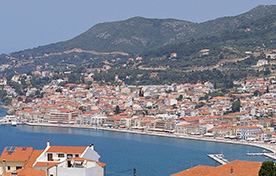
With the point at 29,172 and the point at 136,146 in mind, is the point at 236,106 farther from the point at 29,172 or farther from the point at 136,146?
the point at 29,172

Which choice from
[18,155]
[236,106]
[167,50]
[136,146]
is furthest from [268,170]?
[167,50]

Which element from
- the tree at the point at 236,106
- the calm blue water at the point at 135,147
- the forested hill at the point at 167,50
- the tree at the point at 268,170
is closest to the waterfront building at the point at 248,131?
the calm blue water at the point at 135,147

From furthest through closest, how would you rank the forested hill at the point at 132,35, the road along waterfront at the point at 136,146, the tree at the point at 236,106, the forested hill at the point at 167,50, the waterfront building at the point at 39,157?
the forested hill at the point at 132,35 < the forested hill at the point at 167,50 < the tree at the point at 236,106 < the road along waterfront at the point at 136,146 < the waterfront building at the point at 39,157

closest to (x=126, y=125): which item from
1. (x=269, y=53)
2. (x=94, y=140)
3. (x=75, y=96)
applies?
(x=94, y=140)

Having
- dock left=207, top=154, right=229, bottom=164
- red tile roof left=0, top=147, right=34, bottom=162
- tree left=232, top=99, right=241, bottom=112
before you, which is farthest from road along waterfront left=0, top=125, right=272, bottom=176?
red tile roof left=0, top=147, right=34, bottom=162

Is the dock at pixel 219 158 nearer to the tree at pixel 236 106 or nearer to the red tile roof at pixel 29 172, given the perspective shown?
the tree at pixel 236 106

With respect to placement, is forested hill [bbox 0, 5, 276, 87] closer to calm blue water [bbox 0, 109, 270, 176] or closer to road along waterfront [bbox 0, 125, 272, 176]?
road along waterfront [bbox 0, 125, 272, 176]

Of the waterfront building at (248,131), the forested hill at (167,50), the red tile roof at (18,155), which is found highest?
the forested hill at (167,50)

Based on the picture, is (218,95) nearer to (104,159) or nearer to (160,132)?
(160,132)
